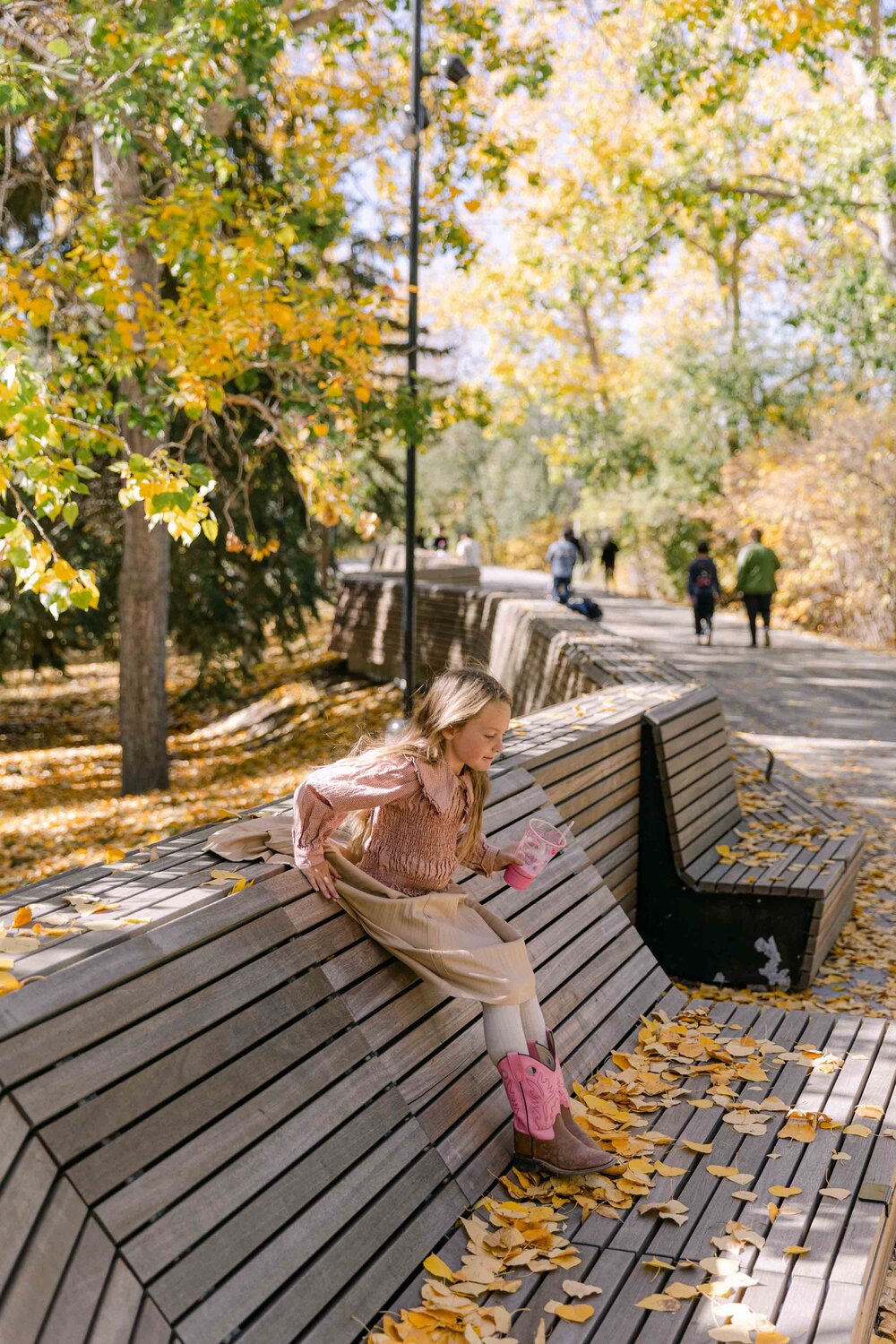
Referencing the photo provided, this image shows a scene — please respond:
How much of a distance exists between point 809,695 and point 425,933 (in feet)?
38.9

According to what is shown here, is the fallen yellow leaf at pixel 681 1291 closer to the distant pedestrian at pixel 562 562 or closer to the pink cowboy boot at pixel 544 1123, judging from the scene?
the pink cowboy boot at pixel 544 1123

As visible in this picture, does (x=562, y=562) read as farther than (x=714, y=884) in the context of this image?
Yes

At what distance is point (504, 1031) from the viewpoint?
3.39 m

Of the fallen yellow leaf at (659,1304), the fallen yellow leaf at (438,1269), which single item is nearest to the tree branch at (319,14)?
the fallen yellow leaf at (438,1269)

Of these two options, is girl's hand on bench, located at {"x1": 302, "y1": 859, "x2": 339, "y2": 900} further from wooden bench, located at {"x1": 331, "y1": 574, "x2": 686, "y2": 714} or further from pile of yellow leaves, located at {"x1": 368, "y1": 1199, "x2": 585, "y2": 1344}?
wooden bench, located at {"x1": 331, "y1": 574, "x2": 686, "y2": 714}

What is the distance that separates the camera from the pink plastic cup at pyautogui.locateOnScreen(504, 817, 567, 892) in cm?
372

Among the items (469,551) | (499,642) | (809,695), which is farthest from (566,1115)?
(469,551)

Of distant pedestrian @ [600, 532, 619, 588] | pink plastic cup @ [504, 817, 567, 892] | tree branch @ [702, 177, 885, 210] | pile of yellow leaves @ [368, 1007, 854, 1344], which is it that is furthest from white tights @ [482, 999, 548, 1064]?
distant pedestrian @ [600, 532, 619, 588]

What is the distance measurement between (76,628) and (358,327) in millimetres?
7802

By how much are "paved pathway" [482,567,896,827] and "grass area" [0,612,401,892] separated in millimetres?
3931

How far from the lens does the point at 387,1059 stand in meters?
3.14

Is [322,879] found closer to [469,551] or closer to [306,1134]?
[306,1134]

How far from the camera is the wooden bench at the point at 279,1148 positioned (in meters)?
2.16

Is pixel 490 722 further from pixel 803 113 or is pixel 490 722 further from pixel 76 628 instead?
pixel 803 113
